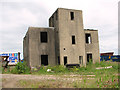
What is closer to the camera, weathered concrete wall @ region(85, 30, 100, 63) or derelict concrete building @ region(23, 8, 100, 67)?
derelict concrete building @ region(23, 8, 100, 67)

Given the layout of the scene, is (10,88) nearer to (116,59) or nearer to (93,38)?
(93,38)

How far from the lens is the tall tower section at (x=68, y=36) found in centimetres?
1767

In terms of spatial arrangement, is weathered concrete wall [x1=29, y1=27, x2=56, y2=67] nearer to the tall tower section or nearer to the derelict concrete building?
the derelict concrete building

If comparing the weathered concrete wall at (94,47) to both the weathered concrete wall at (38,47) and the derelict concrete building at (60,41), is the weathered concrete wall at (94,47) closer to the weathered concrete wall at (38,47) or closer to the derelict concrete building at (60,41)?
the derelict concrete building at (60,41)

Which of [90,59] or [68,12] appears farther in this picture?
[90,59]

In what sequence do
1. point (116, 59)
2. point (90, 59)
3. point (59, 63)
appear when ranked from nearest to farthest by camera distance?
point (59, 63) → point (90, 59) → point (116, 59)

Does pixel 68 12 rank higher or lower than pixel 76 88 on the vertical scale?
higher

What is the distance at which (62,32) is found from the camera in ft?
58.5

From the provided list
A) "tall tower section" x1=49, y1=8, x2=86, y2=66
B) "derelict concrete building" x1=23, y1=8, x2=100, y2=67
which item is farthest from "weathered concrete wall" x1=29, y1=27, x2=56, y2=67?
"tall tower section" x1=49, y1=8, x2=86, y2=66

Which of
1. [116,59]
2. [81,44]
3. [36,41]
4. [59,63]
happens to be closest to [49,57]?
[59,63]

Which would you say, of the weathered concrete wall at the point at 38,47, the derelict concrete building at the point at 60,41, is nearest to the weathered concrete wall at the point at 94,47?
the derelict concrete building at the point at 60,41

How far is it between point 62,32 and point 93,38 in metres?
6.32

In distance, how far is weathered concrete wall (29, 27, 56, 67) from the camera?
17500 millimetres

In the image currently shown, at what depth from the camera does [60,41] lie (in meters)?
17.6
